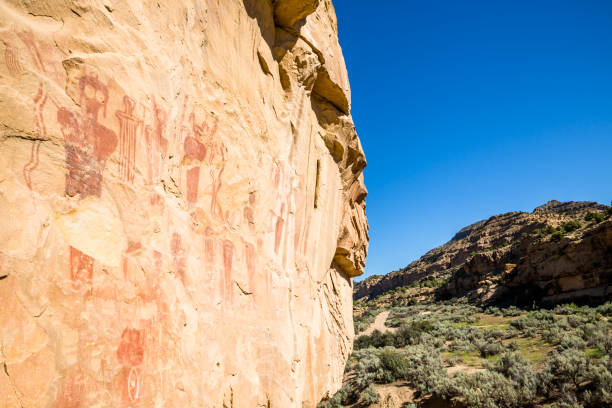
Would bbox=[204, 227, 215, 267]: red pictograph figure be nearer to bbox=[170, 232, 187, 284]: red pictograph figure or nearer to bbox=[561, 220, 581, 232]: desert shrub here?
bbox=[170, 232, 187, 284]: red pictograph figure

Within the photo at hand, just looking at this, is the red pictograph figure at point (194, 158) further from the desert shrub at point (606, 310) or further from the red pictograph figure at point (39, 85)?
the desert shrub at point (606, 310)

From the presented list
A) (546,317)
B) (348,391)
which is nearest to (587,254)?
(546,317)

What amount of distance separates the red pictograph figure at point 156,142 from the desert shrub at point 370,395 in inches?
429

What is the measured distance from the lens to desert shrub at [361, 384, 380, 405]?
10987mm

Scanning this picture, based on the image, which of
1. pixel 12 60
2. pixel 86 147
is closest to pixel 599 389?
pixel 86 147

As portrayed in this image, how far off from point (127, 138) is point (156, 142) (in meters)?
0.36

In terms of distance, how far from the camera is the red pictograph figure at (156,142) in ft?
11.6

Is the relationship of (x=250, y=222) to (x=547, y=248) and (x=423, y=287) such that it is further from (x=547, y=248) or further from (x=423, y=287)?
(x=423, y=287)

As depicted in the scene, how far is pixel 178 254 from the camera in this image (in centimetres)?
377

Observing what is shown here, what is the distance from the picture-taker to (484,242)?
177ft

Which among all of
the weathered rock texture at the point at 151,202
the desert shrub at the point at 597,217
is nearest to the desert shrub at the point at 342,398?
the weathered rock texture at the point at 151,202

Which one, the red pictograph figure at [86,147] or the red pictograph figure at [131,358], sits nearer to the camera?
the red pictograph figure at [86,147]

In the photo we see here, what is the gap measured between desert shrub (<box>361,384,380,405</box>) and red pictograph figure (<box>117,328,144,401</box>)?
33.0 ft

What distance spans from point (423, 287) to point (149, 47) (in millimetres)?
51334
